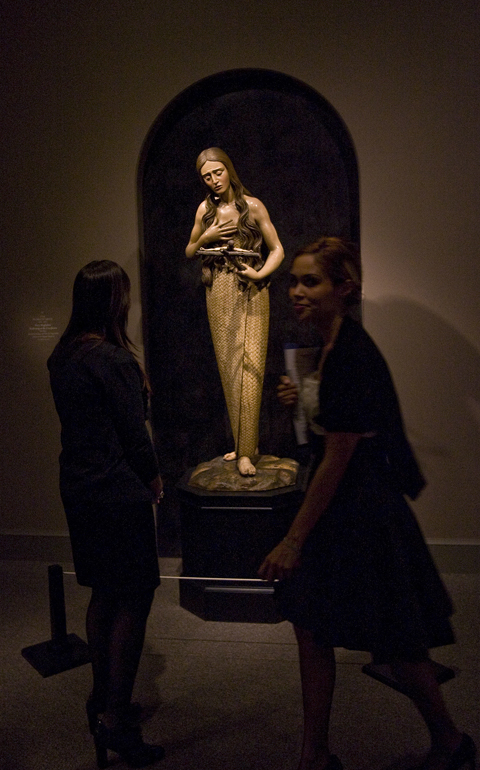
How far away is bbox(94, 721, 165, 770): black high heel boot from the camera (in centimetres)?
211

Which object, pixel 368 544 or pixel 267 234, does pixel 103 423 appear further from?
pixel 267 234

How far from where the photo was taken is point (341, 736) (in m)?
2.30

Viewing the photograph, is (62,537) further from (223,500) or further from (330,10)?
(330,10)

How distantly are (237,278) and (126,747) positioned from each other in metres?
2.13

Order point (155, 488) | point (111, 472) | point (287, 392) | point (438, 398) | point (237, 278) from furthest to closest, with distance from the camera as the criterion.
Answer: point (438, 398) < point (237, 278) < point (155, 488) < point (111, 472) < point (287, 392)

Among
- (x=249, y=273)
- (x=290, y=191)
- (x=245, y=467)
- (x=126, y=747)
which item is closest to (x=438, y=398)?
(x=245, y=467)

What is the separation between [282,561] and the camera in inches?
67.0

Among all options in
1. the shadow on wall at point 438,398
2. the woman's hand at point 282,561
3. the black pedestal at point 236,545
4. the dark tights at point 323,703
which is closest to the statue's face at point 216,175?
the shadow on wall at point 438,398

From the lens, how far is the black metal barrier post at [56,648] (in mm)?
2850

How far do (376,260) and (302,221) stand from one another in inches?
23.1

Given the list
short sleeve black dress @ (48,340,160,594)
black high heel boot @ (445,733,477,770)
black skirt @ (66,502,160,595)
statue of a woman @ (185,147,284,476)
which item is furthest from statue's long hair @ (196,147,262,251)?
black high heel boot @ (445,733,477,770)

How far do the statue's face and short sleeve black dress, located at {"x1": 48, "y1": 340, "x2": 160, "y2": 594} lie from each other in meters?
1.55

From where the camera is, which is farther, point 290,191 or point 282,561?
point 290,191

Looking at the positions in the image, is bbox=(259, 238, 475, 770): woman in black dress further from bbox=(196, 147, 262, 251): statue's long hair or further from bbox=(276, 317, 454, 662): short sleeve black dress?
bbox=(196, 147, 262, 251): statue's long hair
